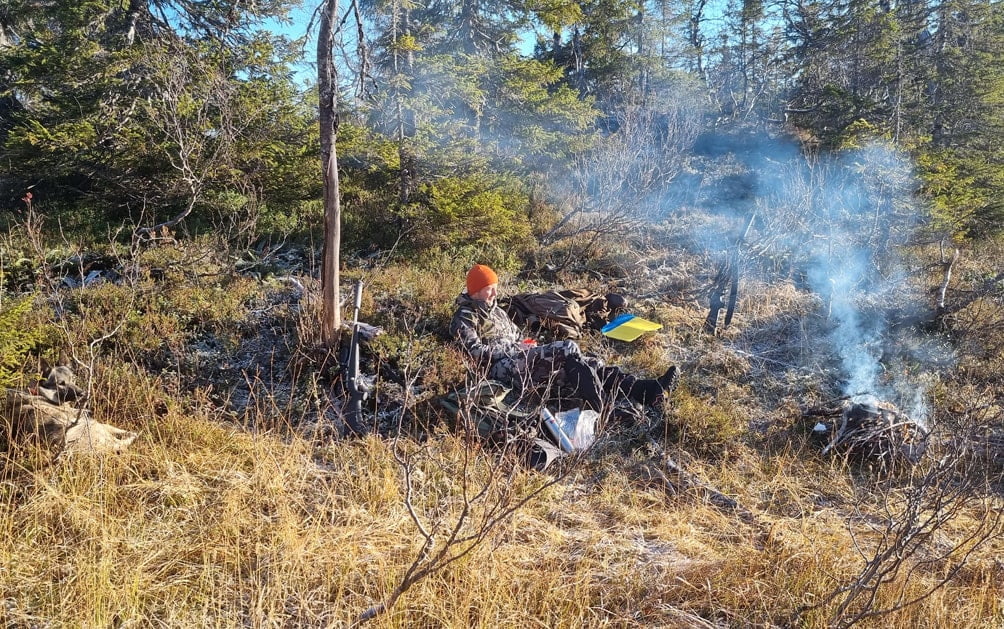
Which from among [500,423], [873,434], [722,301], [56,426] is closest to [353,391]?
[500,423]

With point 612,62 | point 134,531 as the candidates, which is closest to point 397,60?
point 134,531

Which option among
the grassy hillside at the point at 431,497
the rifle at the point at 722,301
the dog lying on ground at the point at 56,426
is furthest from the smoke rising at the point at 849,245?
the dog lying on ground at the point at 56,426

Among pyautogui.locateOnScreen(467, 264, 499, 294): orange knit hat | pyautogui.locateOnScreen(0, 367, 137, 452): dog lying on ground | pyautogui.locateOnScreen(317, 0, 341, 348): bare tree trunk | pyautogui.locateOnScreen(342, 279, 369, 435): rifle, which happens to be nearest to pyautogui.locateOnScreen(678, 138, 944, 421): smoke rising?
pyautogui.locateOnScreen(467, 264, 499, 294): orange knit hat

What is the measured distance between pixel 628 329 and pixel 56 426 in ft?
15.5

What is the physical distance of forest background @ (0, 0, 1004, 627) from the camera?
2.25m

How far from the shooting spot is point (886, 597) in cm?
228

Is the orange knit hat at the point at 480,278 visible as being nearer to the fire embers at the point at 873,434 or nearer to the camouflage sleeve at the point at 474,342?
the camouflage sleeve at the point at 474,342

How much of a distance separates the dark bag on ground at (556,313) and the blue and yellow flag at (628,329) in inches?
12.2

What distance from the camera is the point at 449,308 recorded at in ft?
18.7

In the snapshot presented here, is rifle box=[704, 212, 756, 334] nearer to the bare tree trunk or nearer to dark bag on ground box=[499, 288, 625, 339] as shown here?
dark bag on ground box=[499, 288, 625, 339]

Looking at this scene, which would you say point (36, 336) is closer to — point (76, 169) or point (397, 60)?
point (76, 169)

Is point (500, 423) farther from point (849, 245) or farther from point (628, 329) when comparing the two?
point (849, 245)

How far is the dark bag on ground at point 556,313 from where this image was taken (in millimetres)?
5531

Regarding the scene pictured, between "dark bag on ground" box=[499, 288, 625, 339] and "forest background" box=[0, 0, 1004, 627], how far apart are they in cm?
48
